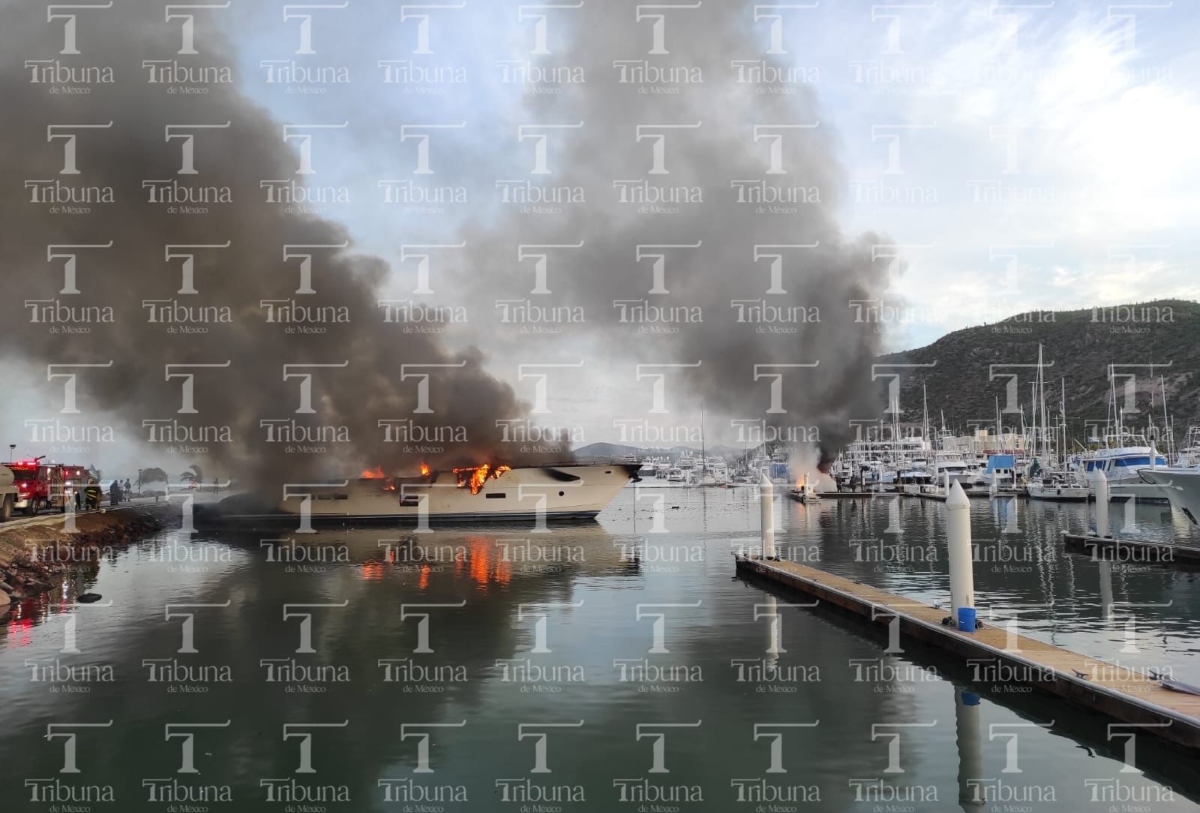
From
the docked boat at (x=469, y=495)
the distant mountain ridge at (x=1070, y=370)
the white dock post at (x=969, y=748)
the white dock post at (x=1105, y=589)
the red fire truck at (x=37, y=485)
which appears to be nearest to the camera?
the white dock post at (x=969, y=748)

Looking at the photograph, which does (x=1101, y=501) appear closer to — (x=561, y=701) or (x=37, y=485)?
(x=561, y=701)

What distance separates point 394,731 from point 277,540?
40834 millimetres

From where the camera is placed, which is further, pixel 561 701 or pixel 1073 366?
pixel 1073 366

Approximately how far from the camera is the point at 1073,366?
12294 centimetres

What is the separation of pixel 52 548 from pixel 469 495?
3057 centimetres

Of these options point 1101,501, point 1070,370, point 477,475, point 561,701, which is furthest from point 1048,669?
point 1070,370

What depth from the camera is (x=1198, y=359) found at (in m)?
115

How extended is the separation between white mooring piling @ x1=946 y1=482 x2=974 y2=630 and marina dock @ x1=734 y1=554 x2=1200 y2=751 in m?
0.65

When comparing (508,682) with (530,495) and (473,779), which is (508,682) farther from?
(530,495)

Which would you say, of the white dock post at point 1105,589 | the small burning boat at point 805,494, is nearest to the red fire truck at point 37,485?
the white dock post at point 1105,589

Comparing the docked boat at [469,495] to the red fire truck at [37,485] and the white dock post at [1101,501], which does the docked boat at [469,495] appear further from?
the white dock post at [1101,501]

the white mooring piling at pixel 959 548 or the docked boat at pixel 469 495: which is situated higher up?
the white mooring piling at pixel 959 548

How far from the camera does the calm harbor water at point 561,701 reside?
932 centimetres

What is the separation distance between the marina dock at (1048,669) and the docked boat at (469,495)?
38.2 m
